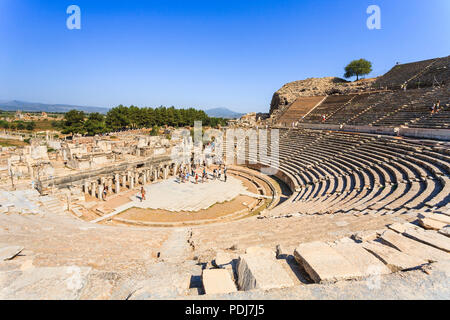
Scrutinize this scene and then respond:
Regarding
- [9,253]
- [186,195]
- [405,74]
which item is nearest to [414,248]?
[9,253]

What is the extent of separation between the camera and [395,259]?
2559 mm

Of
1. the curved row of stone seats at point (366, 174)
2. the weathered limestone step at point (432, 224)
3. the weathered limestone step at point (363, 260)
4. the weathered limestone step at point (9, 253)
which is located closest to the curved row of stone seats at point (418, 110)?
the curved row of stone seats at point (366, 174)

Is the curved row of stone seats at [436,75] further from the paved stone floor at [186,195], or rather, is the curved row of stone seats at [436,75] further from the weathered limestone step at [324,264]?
the weathered limestone step at [324,264]

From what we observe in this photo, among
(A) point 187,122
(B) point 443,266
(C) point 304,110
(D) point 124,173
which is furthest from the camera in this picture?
(A) point 187,122

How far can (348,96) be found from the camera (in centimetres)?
3148

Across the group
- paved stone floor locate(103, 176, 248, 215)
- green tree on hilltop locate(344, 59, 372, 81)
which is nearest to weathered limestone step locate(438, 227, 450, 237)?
paved stone floor locate(103, 176, 248, 215)

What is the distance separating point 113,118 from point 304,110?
146 feet

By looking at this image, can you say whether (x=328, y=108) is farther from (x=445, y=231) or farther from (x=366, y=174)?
(x=445, y=231)

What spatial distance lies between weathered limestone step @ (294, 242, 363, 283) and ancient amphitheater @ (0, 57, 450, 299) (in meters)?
0.02

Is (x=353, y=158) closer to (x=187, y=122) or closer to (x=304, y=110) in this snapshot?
(x=304, y=110)
